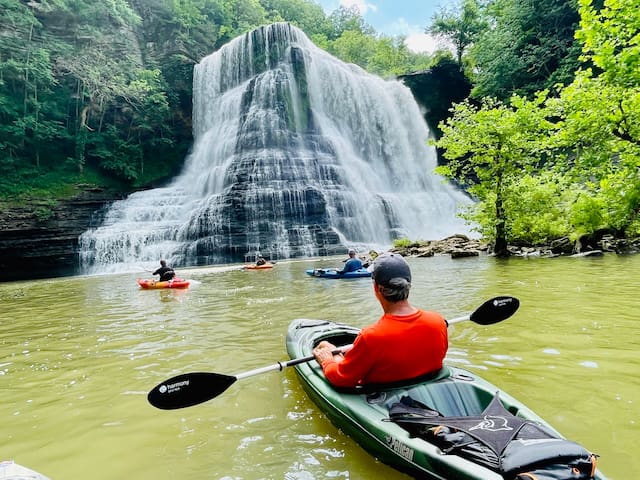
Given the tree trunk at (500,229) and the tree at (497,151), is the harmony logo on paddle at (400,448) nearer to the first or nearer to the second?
the tree at (497,151)

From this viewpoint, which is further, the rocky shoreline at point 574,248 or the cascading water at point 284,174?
the cascading water at point 284,174

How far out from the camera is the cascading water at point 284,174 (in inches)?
845

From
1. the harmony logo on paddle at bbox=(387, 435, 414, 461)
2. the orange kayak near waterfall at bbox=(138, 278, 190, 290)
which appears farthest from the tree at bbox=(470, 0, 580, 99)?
the harmony logo on paddle at bbox=(387, 435, 414, 461)

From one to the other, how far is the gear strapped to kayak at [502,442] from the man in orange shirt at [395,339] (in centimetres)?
22

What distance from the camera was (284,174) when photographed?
931 inches

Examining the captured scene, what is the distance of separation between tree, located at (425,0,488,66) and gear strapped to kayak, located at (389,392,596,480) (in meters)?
44.0

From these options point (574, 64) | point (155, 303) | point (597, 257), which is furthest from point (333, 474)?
point (574, 64)

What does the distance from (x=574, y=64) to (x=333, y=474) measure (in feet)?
108

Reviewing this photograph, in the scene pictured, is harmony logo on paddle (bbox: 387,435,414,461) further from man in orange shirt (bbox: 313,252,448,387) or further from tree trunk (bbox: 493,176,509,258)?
tree trunk (bbox: 493,176,509,258)

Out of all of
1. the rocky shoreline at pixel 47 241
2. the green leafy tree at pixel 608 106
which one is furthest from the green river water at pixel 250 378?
the rocky shoreline at pixel 47 241

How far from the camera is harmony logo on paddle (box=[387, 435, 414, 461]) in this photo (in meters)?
2.06

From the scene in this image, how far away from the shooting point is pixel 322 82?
94.8 feet

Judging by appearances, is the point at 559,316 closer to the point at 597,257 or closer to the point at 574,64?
the point at 597,257

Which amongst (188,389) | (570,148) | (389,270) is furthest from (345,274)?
(570,148)
